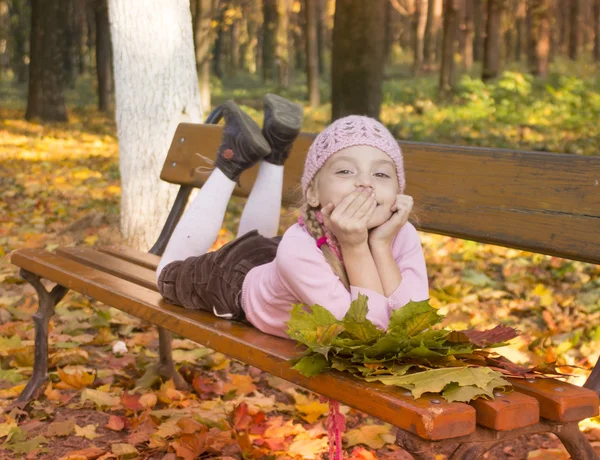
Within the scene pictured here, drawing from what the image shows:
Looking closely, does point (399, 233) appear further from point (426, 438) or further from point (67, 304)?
point (67, 304)

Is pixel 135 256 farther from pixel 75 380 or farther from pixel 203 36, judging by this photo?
pixel 203 36

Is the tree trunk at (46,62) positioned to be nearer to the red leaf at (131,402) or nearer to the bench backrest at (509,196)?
the red leaf at (131,402)

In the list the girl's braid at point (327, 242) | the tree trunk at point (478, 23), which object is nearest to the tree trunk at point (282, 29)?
the tree trunk at point (478, 23)

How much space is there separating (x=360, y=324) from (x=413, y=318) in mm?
130

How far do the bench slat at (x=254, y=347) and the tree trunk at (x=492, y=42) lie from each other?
13.4m

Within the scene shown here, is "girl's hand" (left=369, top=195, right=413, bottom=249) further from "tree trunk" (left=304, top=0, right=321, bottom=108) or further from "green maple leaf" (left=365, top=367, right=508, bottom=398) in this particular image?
"tree trunk" (left=304, top=0, right=321, bottom=108)

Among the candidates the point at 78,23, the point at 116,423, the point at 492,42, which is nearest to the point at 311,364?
the point at 116,423

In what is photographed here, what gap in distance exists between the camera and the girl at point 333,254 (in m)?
2.28

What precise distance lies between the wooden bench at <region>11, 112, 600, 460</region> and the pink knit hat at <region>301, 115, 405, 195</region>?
488 millimetres

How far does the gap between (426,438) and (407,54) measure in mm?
50254

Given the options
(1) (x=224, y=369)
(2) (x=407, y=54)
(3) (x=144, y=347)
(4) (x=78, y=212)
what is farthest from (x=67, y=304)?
(2) (x=407, y=54)

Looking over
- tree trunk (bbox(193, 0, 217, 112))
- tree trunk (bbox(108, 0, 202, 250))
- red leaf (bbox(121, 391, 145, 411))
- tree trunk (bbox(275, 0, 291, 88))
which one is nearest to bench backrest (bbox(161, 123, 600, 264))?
red leaf (bbox(121, 391, 145, 411))

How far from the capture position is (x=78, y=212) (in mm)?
7191

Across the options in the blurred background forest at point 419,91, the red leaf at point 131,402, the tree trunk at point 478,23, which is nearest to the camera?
the red leaf at point 131,402
